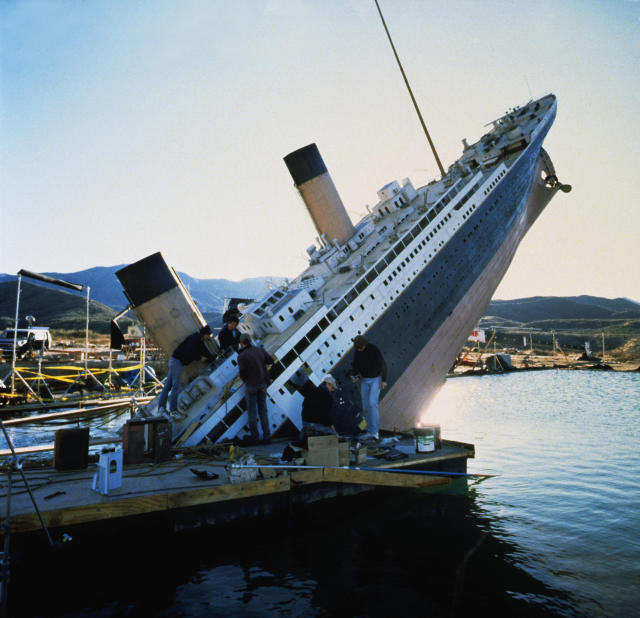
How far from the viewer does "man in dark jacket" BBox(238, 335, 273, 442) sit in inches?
381

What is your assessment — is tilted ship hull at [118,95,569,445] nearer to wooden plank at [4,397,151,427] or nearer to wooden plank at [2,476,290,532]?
wooden plank at [2,476,290,532]

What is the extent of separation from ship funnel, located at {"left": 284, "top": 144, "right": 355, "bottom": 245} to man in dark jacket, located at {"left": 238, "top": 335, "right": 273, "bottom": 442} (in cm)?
980

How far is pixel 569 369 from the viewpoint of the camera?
7162 cm

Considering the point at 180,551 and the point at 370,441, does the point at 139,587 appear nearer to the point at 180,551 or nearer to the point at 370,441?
the point at 180,551

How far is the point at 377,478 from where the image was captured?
7824 mm

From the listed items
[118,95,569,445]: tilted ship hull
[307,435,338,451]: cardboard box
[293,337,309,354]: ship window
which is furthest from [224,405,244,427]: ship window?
[307,435,338,451]: cardboard box

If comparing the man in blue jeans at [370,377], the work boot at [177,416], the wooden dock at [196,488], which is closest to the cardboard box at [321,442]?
the wooden dock at [196,488]

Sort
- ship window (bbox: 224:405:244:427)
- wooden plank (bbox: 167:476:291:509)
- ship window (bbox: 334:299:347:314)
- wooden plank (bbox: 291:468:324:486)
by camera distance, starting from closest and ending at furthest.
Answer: wooden plank (bbox: 167:476:291:509)
wooden plank (bbox: 291:468:324:486)
ship window (bbox: 224:405:244:427)
ship window (bbox: 334:299:347:314)

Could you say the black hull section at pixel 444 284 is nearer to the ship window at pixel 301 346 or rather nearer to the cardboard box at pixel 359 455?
the ship window at pixel 301 346

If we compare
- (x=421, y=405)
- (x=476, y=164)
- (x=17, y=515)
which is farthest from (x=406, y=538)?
(x=476, y=164)

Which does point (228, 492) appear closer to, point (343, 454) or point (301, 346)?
point (343, 454)

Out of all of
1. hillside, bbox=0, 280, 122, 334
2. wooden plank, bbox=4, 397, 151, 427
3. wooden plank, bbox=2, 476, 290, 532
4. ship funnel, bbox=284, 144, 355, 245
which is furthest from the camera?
hillside, bbox=0, 280, 122, 334

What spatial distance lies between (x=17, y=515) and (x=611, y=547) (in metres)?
9.23

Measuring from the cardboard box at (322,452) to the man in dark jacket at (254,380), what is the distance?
2.46 meters
